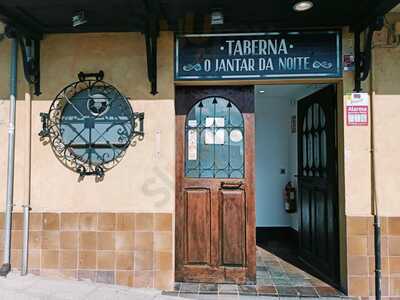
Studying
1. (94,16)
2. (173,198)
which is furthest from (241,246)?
(94,16)

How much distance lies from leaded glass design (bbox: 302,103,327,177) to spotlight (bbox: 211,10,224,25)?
1539 millimetres

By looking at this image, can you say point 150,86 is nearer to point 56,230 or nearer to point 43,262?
point 56,230

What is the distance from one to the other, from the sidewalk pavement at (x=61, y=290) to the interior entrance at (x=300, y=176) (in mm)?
1754

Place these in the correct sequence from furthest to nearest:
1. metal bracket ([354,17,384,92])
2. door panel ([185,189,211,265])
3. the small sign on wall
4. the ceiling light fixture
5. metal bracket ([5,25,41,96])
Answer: door panel ([185,189,211,265])
metal bracket ([5,25,41,96])
the small sign on wall
metal bracket ([354,17,384,92])
the ceiling light fixture

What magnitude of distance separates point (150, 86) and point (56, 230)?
5.69 ft

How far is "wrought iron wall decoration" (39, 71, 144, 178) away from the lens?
11.1 ft

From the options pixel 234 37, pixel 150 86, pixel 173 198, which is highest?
pixel 234 37

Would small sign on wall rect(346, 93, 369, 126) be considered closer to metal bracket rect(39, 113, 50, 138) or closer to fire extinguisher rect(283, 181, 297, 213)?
fire extinguisher rect(283, 181, 297, 213)

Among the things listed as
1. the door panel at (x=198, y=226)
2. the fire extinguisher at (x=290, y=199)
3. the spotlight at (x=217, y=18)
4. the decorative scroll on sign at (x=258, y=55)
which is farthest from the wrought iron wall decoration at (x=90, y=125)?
the fire extinguisher at (x=290, y=199)

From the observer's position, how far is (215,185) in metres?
3.49

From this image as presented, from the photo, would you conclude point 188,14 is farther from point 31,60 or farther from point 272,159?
point 272,159

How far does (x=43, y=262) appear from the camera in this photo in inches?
133

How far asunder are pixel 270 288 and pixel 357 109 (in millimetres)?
1950

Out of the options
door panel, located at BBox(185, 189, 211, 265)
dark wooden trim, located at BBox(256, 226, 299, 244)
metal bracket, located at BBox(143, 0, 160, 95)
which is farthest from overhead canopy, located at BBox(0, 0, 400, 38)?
dark wooden trim, located at BBox(256, 226, 299, 244)
